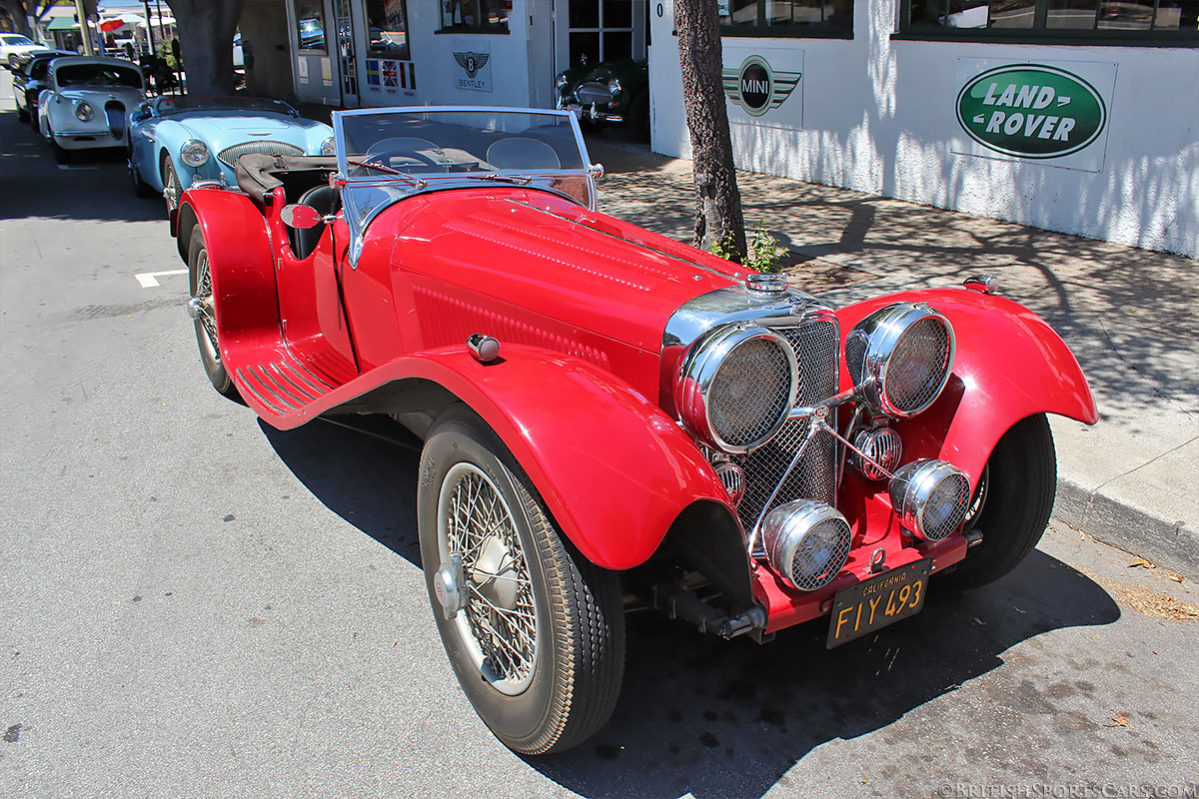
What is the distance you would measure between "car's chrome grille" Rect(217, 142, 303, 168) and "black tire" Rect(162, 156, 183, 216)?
2.08 feet

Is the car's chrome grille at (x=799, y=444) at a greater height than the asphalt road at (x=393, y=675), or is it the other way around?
the car's chrome grille at (x=799, y=444)

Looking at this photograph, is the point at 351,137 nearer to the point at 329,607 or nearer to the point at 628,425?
the point at 329,607

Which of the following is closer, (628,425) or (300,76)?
(628,425)

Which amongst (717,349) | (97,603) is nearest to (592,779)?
(717,349)

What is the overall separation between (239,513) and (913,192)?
23.2 feet

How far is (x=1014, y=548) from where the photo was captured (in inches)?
119

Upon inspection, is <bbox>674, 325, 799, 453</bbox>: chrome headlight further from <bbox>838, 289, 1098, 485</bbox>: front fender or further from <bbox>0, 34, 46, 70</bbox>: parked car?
<bbox>0, 34, 46, 70</bbox>: parked car

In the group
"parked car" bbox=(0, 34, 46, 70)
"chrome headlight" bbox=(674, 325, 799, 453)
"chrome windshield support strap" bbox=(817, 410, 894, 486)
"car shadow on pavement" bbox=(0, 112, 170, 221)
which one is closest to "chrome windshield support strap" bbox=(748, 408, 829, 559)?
"chrome windshield support strap" bbox=(817, 410, 894, 486)

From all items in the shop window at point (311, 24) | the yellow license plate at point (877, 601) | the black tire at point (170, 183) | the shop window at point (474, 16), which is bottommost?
the yellow license plate at point (877, 601)

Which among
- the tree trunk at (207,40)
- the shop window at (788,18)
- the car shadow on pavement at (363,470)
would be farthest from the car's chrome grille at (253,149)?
the tree trunk at (207,40)

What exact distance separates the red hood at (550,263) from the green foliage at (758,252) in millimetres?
2617

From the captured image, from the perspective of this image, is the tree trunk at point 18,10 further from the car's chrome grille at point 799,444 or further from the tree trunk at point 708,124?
the car's chrome grille at point 799,444

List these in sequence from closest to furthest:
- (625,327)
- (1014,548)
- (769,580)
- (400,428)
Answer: (769,580), (625,327), (1014,548), (400,428)

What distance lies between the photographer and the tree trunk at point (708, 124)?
6008 mm
